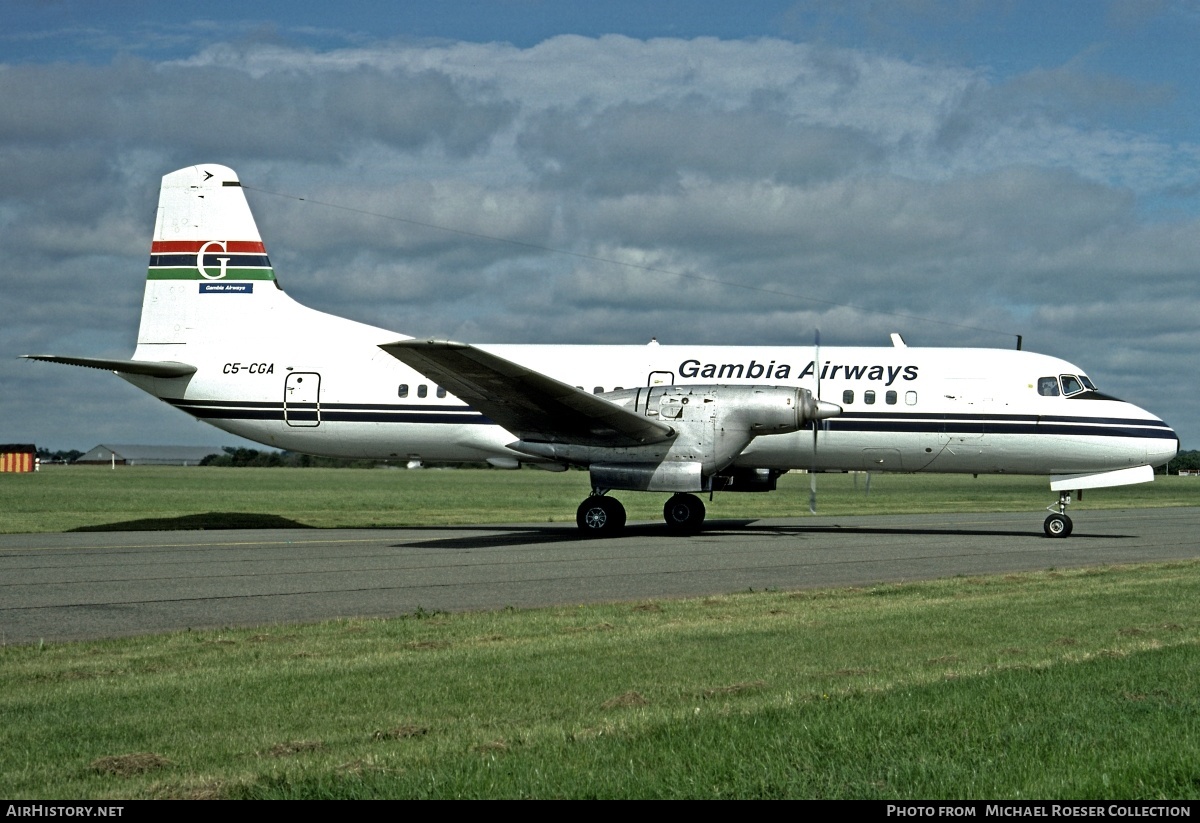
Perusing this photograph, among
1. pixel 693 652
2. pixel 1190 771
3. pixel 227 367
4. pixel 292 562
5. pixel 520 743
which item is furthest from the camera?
pixel 227 367

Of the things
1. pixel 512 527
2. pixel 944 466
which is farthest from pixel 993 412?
pixel 512 527

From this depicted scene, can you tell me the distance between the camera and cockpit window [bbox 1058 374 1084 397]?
2542cm

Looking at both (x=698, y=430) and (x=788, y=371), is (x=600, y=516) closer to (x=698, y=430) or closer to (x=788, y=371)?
(x=698, y=430)

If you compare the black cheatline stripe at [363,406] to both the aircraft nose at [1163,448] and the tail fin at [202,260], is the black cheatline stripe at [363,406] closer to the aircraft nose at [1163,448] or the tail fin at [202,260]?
the tail fin at [202,260]

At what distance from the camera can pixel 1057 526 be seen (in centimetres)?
2545

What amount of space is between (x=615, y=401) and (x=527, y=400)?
2231mm

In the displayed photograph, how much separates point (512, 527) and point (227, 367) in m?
7.77

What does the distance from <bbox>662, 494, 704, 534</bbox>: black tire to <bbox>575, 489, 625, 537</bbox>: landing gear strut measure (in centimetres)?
137

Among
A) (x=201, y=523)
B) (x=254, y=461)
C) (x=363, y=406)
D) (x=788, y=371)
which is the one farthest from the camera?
(x=254, y=461)

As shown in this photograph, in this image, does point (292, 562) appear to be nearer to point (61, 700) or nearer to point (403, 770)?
point (61, 700)

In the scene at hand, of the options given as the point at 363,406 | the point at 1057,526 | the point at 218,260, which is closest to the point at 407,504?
the point at 218,260

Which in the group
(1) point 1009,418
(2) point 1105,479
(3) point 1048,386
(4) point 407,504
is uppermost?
(3) point 1048,386

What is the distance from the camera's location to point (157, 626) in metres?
11.2

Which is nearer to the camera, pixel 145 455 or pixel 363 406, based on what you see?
pixel 363 406
